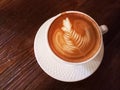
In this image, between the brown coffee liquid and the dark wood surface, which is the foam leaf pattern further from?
the dark wood surface

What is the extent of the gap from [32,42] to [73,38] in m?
0.13

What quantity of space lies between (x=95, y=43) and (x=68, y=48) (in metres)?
0.06

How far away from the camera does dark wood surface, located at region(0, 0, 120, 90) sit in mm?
531

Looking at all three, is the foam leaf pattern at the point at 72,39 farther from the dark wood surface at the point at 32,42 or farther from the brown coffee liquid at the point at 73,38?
the dark wood surface at the point at 32,42

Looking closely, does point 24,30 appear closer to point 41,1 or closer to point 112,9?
point 41,1

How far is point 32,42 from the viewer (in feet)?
1.80

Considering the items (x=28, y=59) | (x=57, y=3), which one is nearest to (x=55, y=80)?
(x=28, y=59)

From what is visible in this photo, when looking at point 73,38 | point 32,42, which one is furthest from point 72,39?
point 32,42

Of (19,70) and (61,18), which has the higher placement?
(61,18)

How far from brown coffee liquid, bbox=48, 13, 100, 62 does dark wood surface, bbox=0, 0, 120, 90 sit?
0.09 metres

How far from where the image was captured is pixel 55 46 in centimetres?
47

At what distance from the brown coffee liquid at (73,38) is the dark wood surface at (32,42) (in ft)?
0.30

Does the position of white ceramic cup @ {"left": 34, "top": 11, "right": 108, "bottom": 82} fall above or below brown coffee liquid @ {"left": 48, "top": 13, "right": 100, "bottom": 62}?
below

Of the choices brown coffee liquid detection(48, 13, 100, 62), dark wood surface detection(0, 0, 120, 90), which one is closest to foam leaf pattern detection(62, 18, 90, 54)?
brown coffee liquid detection(48, 13, 100, 62)
